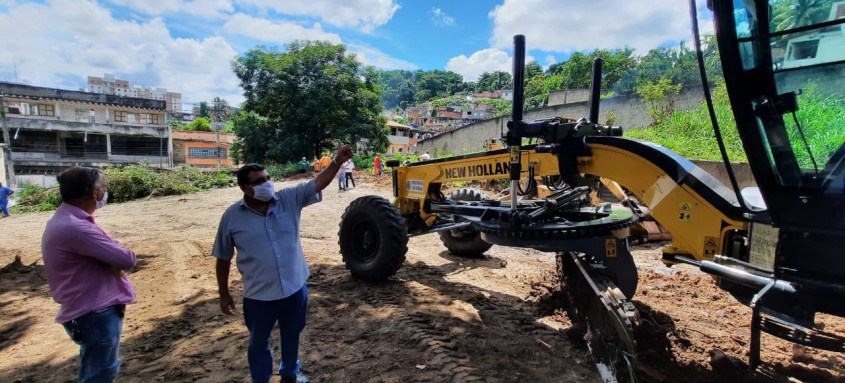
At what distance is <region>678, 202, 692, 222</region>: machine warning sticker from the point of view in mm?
2957

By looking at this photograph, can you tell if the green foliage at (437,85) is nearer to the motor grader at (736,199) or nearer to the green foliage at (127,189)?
the green foliage at (127,189)

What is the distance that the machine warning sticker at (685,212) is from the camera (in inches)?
116

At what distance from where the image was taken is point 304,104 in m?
28.1

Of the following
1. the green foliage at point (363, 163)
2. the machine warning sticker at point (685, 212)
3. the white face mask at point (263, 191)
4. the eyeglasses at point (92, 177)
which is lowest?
the machine warning sticker at point (685, 212)

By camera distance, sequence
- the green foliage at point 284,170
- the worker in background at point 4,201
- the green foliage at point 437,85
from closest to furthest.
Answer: the worker in background at point 4,201 → the green foliage at point 284,170 → the green foliage at point 437,85

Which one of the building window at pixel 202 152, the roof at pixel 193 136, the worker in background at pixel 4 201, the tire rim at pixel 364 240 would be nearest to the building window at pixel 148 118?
the roof at pixel 193 136

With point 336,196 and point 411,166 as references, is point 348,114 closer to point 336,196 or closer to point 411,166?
point 336,196

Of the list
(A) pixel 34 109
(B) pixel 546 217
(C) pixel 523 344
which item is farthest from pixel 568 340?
(A) pixel 34 109

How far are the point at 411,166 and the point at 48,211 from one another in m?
16.3

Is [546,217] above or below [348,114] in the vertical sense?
below

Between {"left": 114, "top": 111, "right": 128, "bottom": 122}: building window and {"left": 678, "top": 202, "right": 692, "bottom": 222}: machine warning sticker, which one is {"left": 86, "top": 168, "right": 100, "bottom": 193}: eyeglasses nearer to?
{"left": 678, "top": 202, "right": 692, "bottom": 222}: machine warning sticker

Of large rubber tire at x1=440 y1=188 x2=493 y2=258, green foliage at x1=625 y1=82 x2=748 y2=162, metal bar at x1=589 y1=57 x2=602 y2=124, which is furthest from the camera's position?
green foliage at x1=625 y1=82 x2=748 y2=162

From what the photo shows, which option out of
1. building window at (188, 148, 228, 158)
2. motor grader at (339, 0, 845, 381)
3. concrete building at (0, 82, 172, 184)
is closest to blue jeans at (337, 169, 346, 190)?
motor grader at (339, 0, 845, 381)

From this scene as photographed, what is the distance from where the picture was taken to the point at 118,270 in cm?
265
